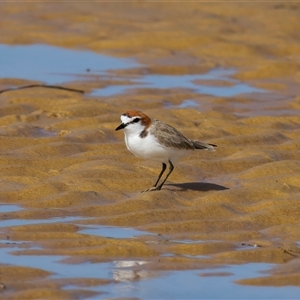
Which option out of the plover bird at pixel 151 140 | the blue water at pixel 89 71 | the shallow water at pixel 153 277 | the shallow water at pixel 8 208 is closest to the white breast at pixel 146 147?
the plover bird at pixel 151 140

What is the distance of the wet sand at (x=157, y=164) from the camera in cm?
727

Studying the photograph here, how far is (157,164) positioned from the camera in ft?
33.7

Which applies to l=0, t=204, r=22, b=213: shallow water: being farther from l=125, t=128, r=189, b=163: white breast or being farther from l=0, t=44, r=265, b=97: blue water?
l=0, t=44, r=265, b=97: blue water

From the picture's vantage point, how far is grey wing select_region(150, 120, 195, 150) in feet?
30.4

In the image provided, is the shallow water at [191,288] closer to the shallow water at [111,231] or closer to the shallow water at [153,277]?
the shallow water at [153,277]

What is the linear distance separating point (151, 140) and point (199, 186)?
0.71m

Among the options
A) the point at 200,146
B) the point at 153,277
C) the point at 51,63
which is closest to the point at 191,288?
the point at 153,277

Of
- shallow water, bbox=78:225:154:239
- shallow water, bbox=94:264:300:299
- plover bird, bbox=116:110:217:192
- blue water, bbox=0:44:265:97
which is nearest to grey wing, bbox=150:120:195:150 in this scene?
plover bird, bbox=116:110:217:192

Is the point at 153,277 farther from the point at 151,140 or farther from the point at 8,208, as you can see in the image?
the point at 151,140

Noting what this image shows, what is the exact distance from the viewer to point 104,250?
7211 millimetres

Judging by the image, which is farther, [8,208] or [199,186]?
[199,186]

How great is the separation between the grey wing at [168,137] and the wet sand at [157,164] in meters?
0.43

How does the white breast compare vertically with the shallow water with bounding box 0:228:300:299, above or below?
above

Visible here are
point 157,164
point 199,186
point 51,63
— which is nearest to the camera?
point 199,186
